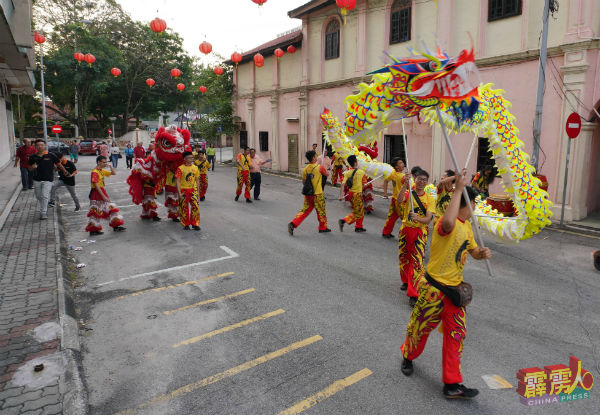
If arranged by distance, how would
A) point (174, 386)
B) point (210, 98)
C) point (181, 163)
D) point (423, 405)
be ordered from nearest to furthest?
point (423, 405) → point (174, 386) → point (181, 163) → point (210, 98)

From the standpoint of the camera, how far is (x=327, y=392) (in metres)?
3.71

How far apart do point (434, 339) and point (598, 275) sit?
4.08 metres

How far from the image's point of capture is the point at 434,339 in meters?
4.64

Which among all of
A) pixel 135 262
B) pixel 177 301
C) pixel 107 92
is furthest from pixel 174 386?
pixel 107 92

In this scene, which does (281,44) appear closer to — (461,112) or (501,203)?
(501,203)

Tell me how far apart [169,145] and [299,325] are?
20.9ft

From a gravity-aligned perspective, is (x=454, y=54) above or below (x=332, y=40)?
below

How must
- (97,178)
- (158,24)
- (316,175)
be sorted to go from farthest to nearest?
(158,24) < (97,178) < (316,175)

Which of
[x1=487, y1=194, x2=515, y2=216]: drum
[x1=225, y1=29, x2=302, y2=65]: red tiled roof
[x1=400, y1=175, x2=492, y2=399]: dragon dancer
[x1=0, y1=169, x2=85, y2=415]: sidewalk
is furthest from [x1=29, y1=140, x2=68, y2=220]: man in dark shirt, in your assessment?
[x1=225, y1=29, x2=302, y2=65]: red tiled roof

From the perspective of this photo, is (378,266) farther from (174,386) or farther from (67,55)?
(67,55)

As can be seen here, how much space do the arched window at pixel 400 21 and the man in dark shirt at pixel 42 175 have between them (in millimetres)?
11995

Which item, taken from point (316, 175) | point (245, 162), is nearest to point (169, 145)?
point (245, 162)

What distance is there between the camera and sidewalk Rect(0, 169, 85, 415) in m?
3.49

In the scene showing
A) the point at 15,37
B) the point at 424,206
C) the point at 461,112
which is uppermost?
the point at 15,37
